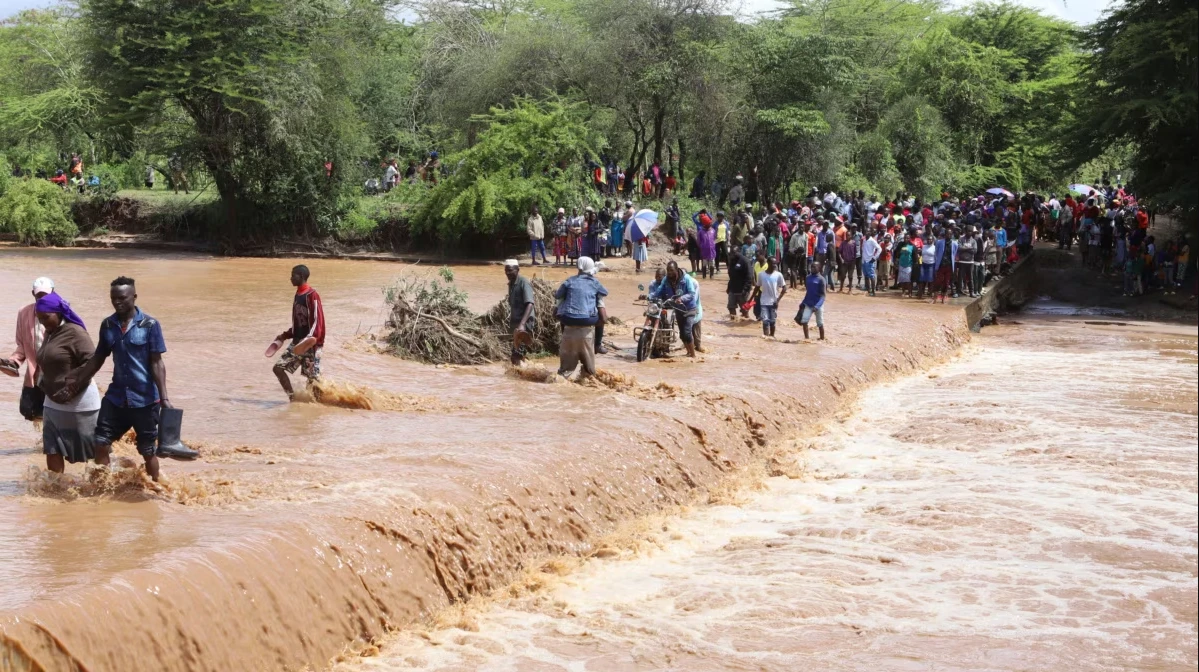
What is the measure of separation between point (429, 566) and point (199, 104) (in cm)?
2572

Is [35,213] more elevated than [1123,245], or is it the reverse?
[35,213]

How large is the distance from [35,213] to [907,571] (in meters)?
30.0

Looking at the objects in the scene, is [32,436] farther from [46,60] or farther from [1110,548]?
[46,60]

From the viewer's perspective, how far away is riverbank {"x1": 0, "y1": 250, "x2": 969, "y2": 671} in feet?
22.5

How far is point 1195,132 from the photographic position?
27.0m

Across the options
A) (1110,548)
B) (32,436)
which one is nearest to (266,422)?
(32,436)

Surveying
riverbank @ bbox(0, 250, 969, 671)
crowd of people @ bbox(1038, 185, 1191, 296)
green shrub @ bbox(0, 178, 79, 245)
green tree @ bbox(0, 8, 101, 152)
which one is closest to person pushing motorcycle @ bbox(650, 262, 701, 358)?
riverbank @ bbox(0, 250, 969, 671)

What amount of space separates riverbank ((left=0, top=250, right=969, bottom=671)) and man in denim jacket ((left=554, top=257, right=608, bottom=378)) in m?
0.33

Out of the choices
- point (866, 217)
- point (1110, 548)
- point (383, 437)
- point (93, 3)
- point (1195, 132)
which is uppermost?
point (93, 3)

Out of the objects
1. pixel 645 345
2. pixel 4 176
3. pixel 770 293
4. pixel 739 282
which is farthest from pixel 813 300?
pixel 4 176

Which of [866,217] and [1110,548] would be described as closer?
[1110,548]

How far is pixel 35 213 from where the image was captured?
3338 centimetres

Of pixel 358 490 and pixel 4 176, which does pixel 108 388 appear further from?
pixel 4 176

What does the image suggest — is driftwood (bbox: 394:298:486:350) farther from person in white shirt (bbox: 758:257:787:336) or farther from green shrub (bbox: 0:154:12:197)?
green shrub (bbox: 0:154:12:197)
